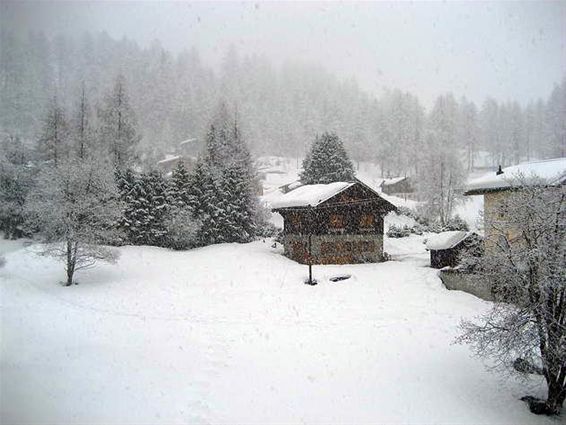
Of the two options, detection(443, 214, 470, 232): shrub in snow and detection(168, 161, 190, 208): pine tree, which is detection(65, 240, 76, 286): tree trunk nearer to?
detection(168, 161, 190, 208): pine tree

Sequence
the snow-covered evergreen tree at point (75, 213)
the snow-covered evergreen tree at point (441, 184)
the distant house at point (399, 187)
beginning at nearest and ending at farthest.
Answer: the snow-covered evergreen tree at point (75, 213) < the snow-covered evergreen tree at point (441, 184) < the distant house at point (399, 187)

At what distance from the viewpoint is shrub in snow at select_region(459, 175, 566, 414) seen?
10914 mm

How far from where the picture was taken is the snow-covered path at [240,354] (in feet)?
32.4

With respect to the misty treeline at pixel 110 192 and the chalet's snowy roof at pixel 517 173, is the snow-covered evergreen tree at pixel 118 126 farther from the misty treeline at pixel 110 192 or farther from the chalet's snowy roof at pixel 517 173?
the chalet's snowy roof at pixel 517 173

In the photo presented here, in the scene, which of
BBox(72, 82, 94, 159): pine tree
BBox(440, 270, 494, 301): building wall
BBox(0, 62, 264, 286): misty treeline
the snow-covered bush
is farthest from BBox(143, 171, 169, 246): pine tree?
BBox(440, 270, 494, 301): building wall

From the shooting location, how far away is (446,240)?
2820 cm

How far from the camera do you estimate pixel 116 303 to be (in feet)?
65.3

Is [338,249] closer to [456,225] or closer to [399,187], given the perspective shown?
[456,225]

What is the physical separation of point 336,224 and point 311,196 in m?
3.13

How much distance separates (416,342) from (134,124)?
136ft

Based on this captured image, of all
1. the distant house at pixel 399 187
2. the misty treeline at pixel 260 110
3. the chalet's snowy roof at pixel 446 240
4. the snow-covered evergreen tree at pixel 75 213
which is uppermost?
the misty treeline at pixel 260 110

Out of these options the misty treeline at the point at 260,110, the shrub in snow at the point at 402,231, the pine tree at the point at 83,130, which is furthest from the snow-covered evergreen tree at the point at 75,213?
the misty treeline at the point at 260,110

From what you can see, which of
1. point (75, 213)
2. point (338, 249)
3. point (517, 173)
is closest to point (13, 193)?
point (75, 213)

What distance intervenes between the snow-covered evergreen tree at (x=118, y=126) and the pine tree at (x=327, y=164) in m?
22.9
